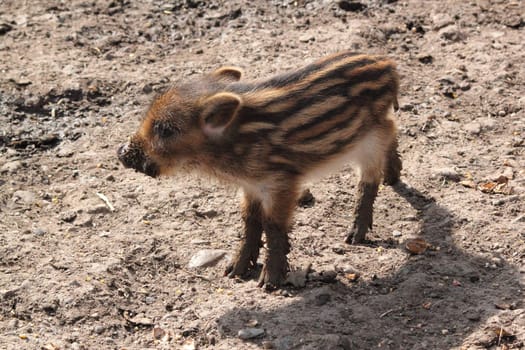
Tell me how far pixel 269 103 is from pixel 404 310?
1.57 meters

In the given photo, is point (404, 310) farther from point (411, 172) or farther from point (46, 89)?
point (46, 89)

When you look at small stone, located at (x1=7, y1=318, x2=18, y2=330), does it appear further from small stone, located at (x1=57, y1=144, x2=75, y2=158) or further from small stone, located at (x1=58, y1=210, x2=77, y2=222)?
small stone, located at (x1=57, y1=144, x2=75, y2=158)

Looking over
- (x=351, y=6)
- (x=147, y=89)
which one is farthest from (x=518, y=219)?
(x=351, y=6)

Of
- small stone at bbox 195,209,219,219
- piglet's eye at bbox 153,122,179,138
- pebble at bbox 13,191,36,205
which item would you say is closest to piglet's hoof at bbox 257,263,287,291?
small stone at bbox 195,209,219,219

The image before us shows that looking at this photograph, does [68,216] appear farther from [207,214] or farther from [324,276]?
[324,276]

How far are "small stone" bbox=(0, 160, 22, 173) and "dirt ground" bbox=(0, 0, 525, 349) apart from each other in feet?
0.08

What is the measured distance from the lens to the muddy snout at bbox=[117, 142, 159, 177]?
19.8ft

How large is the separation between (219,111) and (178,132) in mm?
350

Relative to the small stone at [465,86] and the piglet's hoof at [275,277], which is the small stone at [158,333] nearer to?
the piglet's hoof at [275,277]

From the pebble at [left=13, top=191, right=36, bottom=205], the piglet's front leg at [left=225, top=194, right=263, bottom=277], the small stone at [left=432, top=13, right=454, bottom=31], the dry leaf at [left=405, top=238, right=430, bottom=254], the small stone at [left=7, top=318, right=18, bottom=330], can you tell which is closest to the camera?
the small stone at [left=7, top=318, right=18, bottom=330]

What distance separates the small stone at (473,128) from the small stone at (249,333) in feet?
9.66

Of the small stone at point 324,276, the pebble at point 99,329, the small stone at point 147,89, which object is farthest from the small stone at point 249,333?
the small stone at point 147,89

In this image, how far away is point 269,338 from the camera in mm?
5492

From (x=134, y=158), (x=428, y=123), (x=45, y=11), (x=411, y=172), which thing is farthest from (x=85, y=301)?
(x=45, y=11)
